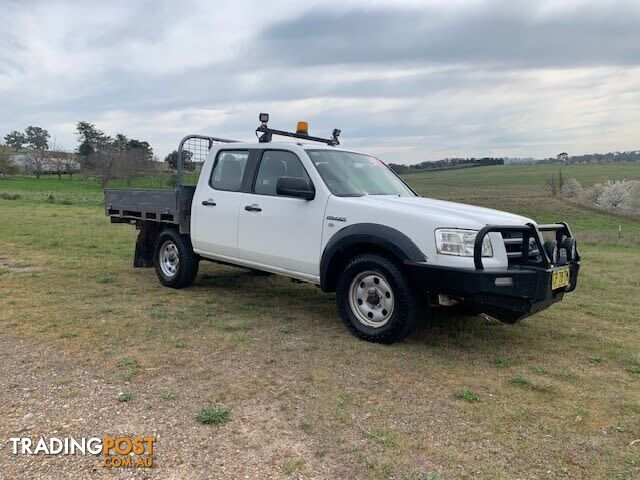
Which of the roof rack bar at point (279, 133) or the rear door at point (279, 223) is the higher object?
the roof rack bar at point (279, 133)

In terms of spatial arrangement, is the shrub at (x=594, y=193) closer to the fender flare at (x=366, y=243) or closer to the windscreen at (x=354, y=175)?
the windscreen at (x=354, y=175)

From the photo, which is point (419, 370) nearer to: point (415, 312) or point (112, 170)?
point (415, 312)

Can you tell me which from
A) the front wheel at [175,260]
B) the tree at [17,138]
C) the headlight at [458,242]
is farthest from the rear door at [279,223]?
the tree at [17,138]

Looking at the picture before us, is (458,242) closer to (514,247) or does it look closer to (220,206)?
(514,247)

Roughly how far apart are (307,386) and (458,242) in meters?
1.73

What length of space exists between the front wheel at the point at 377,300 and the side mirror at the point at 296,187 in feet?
2.73

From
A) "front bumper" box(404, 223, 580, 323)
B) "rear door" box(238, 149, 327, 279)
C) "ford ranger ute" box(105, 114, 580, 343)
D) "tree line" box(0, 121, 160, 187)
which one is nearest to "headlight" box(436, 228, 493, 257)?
"ford ranger ute" box(105, 114, 580, 343)

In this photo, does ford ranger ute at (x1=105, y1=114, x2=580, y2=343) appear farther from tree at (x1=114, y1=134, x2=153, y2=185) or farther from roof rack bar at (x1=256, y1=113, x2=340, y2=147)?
tree at (x1=114, y1=134, x2=153, y2=185)

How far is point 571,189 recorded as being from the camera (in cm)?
4353

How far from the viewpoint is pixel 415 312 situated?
443cm

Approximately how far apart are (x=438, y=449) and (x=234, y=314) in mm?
3311

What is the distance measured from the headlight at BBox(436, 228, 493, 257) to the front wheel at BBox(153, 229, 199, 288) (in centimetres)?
372

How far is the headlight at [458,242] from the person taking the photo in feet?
13.9

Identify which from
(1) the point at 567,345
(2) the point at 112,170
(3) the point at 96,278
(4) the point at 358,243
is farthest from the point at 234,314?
(2) the point at 112,170
